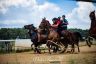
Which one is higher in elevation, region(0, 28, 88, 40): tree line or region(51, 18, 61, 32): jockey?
region(51, 18, 61, 32): jockey

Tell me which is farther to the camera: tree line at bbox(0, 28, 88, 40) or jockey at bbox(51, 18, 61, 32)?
jockey at bbox(51, 18, 61, 32)

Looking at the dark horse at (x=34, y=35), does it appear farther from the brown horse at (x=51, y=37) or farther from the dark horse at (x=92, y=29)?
the dark horse at (x=92, y=29)

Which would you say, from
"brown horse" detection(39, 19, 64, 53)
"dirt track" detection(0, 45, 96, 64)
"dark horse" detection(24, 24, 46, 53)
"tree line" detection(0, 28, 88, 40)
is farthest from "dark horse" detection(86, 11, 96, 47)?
"tree line" detection(0, 28, 88, 40)

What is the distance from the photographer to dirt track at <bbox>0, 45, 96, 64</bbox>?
3.89m

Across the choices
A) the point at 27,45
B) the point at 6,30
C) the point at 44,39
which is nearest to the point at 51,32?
the point at 44,39

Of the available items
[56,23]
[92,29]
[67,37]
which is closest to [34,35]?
[56,23]

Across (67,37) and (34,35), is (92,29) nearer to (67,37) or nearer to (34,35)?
(67,37)

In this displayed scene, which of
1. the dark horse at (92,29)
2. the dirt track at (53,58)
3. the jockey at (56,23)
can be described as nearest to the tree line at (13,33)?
the dirt track at (53,58)

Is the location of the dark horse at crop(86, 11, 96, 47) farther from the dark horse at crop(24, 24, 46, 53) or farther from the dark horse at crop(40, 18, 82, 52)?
the dark horse at crop(24, 24, 46, 53)

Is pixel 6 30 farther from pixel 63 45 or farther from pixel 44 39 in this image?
pixel 63 45

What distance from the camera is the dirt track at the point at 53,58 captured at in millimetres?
3891

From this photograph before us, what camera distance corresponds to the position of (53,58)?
12.9 feet

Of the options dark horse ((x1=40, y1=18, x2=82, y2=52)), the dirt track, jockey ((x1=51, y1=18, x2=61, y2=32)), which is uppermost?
jockey ((x1=51, y1=18, x2=61, y2=32))

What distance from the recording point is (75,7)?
13.1 feet
